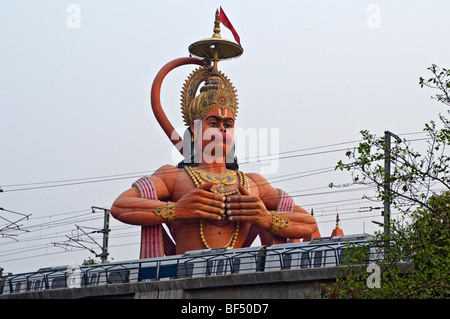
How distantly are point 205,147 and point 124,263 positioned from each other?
4644 millimetres

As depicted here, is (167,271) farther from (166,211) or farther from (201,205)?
(201,205)

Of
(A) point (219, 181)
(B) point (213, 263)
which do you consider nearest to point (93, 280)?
(B) point (213, 263)

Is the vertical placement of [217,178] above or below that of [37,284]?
above

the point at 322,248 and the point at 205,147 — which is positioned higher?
the point at 205,147

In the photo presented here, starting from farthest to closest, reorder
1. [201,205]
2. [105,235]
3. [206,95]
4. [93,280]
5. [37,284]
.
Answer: [105,235], [37,284], [206,95], [93,280], [201,205]

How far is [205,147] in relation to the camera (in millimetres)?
27516

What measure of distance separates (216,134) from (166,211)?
3.09 m

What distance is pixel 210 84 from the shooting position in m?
28.0

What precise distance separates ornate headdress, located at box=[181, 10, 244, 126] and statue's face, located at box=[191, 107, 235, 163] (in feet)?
0.74

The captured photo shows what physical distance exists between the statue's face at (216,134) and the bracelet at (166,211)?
2349mm

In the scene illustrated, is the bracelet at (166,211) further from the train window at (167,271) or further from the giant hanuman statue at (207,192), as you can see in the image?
the train window at (167,271)
